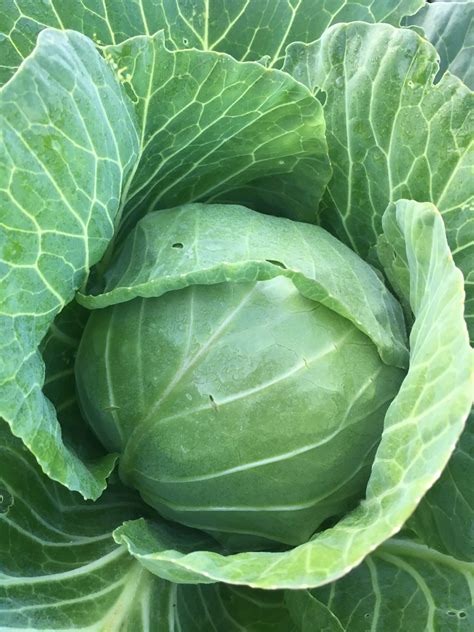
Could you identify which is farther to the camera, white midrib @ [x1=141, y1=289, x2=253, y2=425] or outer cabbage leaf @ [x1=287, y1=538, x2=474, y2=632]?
outer cabbage leaf @ [x1=287, y1=538, x2=474, y2=632]

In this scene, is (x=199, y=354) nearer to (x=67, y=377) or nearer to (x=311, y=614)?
(x=67, y=377)

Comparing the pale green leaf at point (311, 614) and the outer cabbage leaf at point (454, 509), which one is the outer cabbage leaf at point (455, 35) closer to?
the outer cabbage leaf at point (454, 509)

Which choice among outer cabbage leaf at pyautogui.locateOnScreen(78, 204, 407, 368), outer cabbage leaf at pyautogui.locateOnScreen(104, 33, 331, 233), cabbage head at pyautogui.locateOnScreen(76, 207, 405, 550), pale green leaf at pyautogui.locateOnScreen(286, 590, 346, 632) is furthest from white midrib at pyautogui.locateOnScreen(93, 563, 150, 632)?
outer cabbage leaf at pyautogui.locateOnScreen(104, 33, 331, 233)

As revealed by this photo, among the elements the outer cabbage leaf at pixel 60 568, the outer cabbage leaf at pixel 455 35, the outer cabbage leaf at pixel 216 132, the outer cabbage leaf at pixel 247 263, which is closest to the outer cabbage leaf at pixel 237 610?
the outer cabbage leaf at pixel 60 568

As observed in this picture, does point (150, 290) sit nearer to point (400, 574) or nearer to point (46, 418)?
point (46, 418)

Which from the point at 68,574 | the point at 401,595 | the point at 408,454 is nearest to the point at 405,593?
the point at 401,595

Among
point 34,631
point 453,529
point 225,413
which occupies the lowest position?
point 34,631

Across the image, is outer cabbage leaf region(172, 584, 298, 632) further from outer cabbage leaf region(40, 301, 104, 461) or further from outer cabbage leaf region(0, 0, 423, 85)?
outer cabbage leaf region(0, 0, 423, 85)

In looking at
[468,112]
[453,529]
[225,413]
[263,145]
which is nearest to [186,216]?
[263,145]
